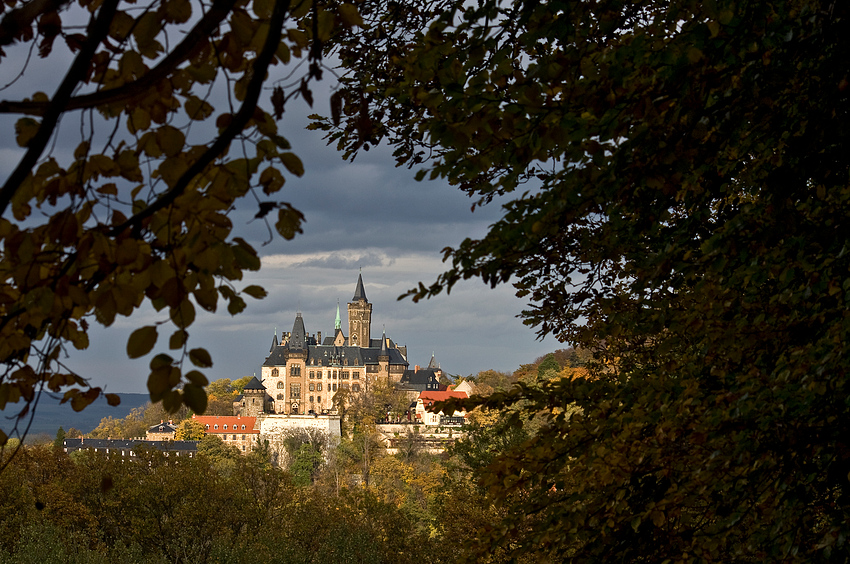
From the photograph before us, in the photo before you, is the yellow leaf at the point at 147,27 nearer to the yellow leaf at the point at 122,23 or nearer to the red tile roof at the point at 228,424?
the yellow leaf at the point at 122,23

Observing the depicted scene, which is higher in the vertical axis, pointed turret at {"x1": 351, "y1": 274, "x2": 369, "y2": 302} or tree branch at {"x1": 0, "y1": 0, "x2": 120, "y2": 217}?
pointed turret at {"x1": 351, "y1": 274, "x2": 369, "y2": 302}

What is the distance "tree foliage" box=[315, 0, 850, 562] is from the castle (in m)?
91.9

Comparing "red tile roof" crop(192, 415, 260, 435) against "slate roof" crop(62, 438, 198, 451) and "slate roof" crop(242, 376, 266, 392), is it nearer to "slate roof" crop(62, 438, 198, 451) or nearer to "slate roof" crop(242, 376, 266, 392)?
"slate roof" crop(62, 438, 198, 451)

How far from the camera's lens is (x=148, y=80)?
1.74m

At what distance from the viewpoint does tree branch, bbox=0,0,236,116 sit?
5.59 ft

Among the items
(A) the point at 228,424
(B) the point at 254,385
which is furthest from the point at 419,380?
(A) the point at 228,424

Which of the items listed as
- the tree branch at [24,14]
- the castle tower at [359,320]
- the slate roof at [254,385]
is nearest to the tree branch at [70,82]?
the tree branch at [24,14]

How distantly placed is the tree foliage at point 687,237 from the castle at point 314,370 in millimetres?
91852

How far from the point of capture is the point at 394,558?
24578mm

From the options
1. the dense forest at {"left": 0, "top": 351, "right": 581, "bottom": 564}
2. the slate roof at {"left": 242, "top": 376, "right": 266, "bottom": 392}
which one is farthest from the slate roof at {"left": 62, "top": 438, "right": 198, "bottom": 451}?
the dense forest at {"left": 0, "top": 351, "right": 581, "bottom": 564}

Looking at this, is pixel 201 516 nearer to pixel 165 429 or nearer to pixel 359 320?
pixel 165 429

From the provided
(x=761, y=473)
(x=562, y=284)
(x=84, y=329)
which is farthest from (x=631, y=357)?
(x=84, y=329)

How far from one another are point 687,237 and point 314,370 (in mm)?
98982

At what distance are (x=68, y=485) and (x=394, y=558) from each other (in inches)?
508
